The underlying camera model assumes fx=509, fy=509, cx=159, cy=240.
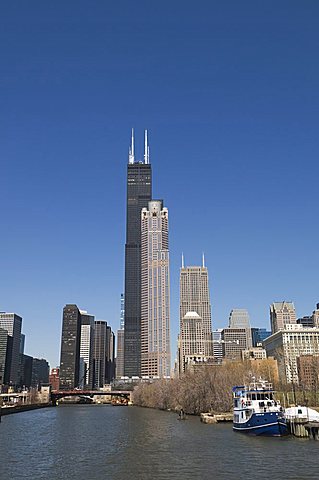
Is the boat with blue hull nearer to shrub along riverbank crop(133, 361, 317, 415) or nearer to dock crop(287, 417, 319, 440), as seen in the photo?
dock crop(287, 417, 319, 440)

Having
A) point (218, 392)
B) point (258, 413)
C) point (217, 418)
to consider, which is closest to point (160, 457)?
point (258, 413)

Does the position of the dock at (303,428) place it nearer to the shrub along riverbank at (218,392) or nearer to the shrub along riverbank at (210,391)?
the shrub along riverbank at (218,392)

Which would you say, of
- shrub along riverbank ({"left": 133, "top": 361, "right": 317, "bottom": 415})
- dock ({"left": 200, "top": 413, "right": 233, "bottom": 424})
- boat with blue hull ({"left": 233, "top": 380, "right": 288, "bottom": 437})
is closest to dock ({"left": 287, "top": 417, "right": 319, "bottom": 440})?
boat with blue hull ({"left": 233, "top": 380, "right": 288, "bottom": 437})

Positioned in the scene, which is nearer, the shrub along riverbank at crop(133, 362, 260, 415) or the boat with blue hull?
the boat with blue hull

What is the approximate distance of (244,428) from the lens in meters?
89.7

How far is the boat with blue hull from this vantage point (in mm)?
84250

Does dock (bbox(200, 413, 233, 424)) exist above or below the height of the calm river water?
above

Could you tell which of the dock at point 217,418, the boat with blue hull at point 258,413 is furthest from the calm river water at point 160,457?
the dock at point 217,418

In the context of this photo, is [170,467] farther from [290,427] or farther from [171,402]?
[171,402]

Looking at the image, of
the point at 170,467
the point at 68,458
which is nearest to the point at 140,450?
the point at 68,458

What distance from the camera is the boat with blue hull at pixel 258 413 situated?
8425 centimetres

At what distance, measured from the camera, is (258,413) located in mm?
87188

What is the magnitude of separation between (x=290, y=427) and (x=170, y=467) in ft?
123

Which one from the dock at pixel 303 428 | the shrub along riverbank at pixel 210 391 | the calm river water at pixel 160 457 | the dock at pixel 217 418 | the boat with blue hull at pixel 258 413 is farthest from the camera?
the shrub along riverbank at pixel 210 391
